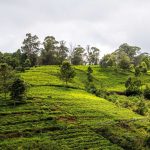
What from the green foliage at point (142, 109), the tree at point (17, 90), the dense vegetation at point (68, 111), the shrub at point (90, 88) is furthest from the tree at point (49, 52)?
the tree at point (17, 90)

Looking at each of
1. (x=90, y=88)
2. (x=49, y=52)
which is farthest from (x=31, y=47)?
(x=90, y=88)

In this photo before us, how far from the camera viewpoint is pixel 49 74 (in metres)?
123

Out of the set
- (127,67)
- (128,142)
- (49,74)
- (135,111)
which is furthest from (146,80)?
(128,142)

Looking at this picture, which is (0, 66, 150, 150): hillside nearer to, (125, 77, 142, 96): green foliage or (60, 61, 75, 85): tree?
(60, 61, 75, 85): tree

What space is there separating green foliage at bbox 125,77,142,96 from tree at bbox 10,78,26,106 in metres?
40.9

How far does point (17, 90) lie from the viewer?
86.6 meters

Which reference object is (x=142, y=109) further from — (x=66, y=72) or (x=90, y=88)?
(x=66, y=72)

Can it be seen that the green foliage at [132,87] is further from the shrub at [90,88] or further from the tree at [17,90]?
the tree at [17,90]

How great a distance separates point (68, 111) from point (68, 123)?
6.30 meters

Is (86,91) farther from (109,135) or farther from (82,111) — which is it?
(109,135)

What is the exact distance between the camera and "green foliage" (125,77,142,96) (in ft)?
390

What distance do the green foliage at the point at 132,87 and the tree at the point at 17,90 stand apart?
40942 mm

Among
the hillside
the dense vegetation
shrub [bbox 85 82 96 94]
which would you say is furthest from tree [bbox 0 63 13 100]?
shrub [bbox 85 82 96 94]

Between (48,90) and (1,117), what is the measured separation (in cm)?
2315
